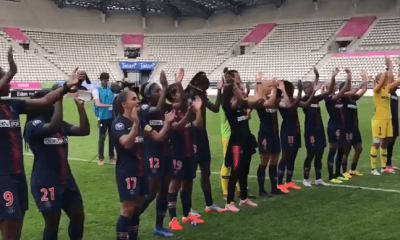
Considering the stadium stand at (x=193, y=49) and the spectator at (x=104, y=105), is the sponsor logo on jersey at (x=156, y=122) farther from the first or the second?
the stadium stand at (x=193, y=49)

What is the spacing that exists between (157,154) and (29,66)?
38.6 meters

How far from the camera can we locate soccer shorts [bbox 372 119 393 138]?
375 inches

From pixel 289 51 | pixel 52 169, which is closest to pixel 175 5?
pixel 289 51

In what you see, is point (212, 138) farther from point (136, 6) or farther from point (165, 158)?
point (136, 6)

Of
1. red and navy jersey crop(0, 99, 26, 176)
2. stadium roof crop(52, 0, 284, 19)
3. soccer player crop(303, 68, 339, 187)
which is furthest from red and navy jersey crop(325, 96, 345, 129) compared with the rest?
stadium roof crop(52, 0, 284, 19)

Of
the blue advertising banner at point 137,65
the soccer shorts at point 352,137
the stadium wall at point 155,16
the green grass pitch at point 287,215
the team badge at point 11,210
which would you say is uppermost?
the stadium wall at point 155,16

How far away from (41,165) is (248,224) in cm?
317

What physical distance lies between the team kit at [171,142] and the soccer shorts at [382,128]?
2cm

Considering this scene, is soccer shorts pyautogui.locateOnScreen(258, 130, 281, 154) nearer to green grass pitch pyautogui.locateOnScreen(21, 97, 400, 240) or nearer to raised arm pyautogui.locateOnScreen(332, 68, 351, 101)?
green grass pitch pyautogui.locateOnScreen(21, 97, 400, 240)

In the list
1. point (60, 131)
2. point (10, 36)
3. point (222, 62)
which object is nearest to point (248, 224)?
point (60, 131)

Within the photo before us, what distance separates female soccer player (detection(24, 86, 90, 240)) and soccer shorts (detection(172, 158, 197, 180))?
1.82 meters

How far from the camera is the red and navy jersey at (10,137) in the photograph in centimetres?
399

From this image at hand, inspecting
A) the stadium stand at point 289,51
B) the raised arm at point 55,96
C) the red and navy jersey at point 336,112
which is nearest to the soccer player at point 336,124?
the red and navy jersey at point 336,112

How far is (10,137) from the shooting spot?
4047 mm
